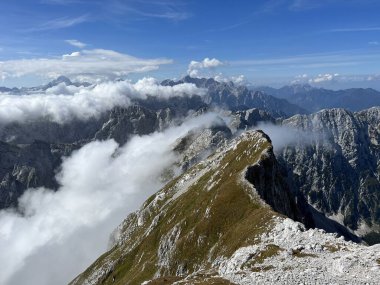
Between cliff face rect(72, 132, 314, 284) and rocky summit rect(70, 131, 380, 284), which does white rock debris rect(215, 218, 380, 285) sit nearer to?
rocky summit rect(70, 131, 380, 284)

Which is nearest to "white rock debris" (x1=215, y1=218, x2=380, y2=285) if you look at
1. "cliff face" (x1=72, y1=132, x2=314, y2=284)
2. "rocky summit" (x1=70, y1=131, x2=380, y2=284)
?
"rocky summit" (x1=70, y1=131, x2=380, y2=284)

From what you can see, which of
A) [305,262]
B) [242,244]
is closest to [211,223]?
[242,244]

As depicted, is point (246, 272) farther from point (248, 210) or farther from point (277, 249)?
point (248, 210)

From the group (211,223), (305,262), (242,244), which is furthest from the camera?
(211,223)

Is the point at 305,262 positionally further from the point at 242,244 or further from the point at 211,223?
the point at 211,223

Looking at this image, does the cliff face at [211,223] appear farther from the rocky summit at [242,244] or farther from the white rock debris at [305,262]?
the white rock debris at [305,262]

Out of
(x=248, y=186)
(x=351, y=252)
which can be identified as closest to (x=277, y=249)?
(x=351, y=252)

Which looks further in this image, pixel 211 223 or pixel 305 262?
pixel 211 223

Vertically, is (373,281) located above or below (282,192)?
above

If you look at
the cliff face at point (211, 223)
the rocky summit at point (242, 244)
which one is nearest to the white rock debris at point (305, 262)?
the rocky summit at point (242, 244)
